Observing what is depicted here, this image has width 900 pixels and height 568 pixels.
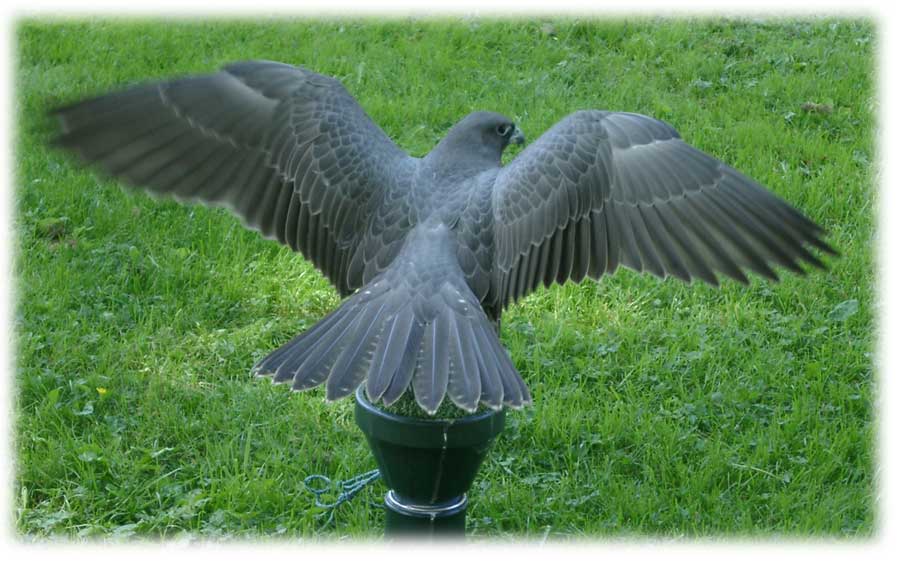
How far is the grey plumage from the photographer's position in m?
3.46

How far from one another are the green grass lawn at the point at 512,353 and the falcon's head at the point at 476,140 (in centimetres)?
122

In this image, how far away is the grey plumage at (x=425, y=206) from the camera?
3463 mm

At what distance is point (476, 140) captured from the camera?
4.21 metres

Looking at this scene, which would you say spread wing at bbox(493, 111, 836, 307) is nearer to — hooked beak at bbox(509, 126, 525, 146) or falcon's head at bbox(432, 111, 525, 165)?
falcon's head at bbox(432, 111, 525, 165)

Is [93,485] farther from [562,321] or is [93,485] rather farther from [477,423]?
[562,321]

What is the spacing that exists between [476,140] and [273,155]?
77 cm

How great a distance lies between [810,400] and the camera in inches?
192

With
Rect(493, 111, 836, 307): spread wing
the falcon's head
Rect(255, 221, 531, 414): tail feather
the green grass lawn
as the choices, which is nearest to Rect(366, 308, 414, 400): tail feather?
Rect(255, 221, 531, 414): tail feather

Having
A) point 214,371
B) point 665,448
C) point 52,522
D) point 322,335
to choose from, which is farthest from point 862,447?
point 52,522

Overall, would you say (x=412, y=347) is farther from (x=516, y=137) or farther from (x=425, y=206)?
(x=516, y=137)

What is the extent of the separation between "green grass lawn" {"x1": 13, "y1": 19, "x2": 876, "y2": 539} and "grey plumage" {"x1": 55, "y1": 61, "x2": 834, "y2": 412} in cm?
87

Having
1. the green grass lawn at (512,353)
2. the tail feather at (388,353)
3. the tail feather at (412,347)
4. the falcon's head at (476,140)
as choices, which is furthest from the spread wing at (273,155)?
the green grass lawn at (512,353)

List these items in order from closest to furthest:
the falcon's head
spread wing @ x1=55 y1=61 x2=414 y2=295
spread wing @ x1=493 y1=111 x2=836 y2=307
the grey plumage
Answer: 1. the grey plumage
2. spread wing @ x1=493 y1=111 x2=836 y2=307
3. spread wing @ x1=55 y1=61 x2=414 y2=295
4. the falcon's head

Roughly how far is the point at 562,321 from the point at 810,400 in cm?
122
